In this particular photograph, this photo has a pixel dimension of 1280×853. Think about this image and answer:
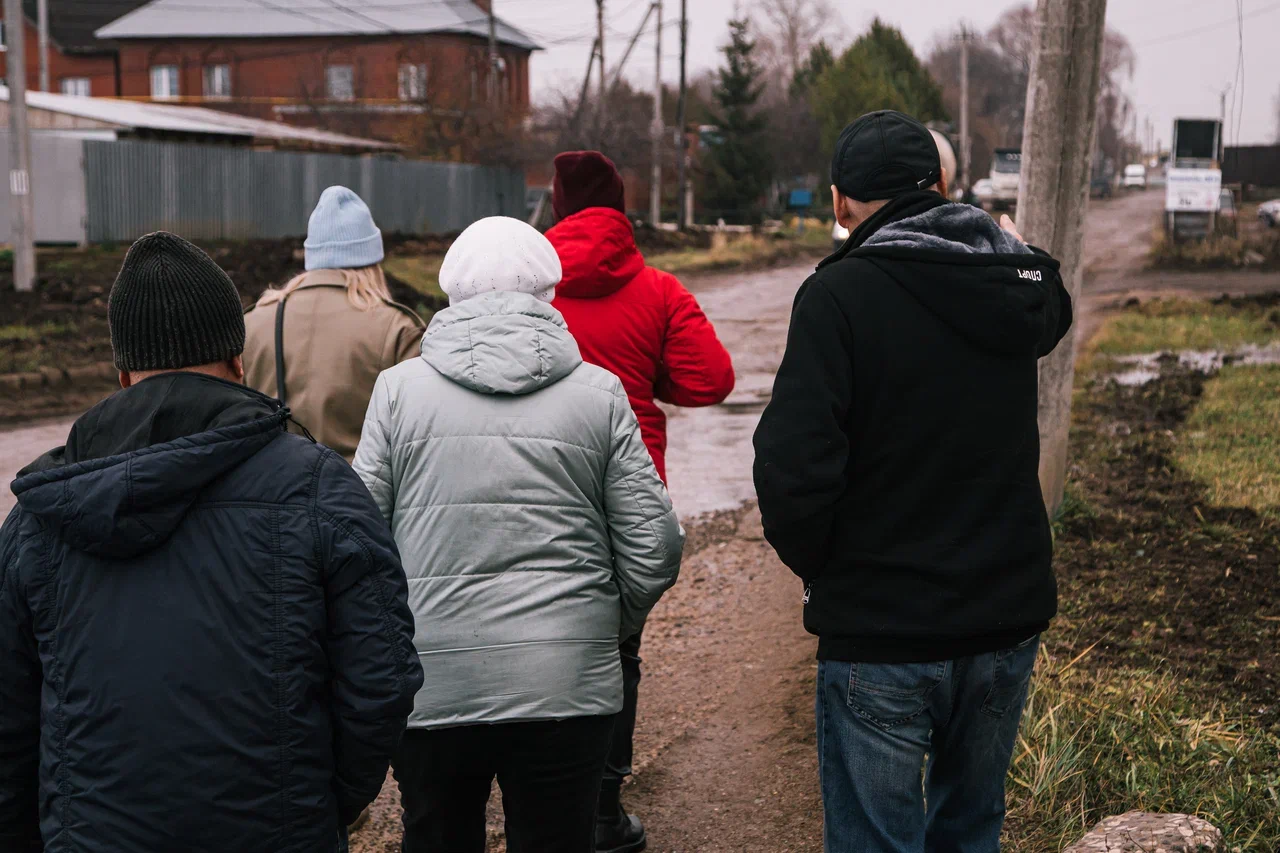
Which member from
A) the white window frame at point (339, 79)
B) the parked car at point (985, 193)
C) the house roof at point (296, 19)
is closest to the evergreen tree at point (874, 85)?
the parked car at point (985, 193)

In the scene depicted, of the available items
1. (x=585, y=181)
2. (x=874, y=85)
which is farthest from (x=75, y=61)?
(x=585, y=181)

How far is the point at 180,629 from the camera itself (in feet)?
6.57

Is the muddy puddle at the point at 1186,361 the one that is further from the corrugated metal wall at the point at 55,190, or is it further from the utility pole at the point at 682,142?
the utility pole at the point at 682,142

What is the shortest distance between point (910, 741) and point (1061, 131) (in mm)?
4086

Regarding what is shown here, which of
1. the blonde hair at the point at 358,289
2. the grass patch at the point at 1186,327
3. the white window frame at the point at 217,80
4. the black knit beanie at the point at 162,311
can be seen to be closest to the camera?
the black knit beanie at the point at 162,311

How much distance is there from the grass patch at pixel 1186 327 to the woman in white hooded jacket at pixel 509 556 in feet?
42.2

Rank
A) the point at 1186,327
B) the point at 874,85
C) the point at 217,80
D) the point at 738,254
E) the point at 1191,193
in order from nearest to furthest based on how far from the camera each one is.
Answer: the point at 1186,327 → the point at 1191,193 → the point at 738,254 → the point at 874,85 → the point at 217,80

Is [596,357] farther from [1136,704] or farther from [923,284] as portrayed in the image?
[1136,704]

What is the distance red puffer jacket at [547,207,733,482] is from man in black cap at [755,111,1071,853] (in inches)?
49.2

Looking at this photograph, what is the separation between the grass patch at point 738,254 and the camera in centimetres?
3002

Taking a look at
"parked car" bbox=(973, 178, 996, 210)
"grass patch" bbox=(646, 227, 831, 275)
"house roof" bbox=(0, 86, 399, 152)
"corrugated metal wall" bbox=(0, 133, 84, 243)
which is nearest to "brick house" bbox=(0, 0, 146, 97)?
"house roof" bbox=(0, 86, 399, 152)

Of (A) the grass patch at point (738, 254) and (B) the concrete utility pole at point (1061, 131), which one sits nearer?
(B) the concrete utility pole at point (1061, 131)

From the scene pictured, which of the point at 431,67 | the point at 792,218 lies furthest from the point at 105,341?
the point at 792,218

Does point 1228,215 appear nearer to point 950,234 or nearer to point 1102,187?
point 950,234
